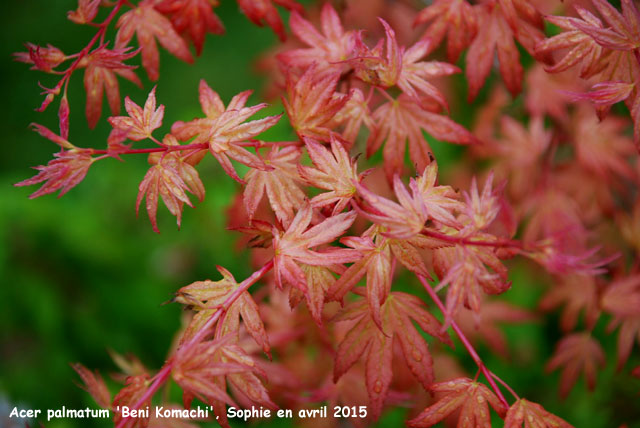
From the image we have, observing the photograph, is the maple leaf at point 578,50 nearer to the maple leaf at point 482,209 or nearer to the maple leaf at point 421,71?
the maple leaf at point 421,71

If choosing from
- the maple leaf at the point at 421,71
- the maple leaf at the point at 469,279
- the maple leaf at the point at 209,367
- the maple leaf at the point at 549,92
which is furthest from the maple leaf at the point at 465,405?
the maple leaf at the point at 549,92

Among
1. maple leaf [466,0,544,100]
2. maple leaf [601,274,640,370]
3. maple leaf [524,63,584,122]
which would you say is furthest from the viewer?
maple leaf [524,63,584,122]

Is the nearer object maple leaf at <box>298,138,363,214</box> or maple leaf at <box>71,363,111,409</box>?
maple leaf at <box>298,138,363,214</box>

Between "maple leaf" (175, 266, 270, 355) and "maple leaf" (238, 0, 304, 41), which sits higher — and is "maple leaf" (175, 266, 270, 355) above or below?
below

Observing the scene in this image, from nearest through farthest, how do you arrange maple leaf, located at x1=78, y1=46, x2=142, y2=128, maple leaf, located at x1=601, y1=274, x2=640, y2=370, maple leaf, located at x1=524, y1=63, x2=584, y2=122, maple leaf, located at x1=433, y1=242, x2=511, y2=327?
maple leaf, located at x1=433, y1=242, x2=511, y2=327, maple leaf, located at x1=78, y1=46, x2=142, y2=128, maple leaf, located at x1=601, y1=274, x2=640, y2=370, maple leaf, located at x1=524, y1=63, x2=584, y2=122

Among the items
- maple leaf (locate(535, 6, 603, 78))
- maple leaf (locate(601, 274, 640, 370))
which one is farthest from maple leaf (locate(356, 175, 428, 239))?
maple leaf (locate(601, 274, 640, 370))

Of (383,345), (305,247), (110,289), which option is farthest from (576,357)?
(110,289)

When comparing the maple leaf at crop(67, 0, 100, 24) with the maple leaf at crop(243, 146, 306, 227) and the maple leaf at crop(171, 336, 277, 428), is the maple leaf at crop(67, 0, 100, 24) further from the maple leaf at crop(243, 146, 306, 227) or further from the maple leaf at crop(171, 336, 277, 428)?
the maple leaf at crop(171, 336, 277, 428)
